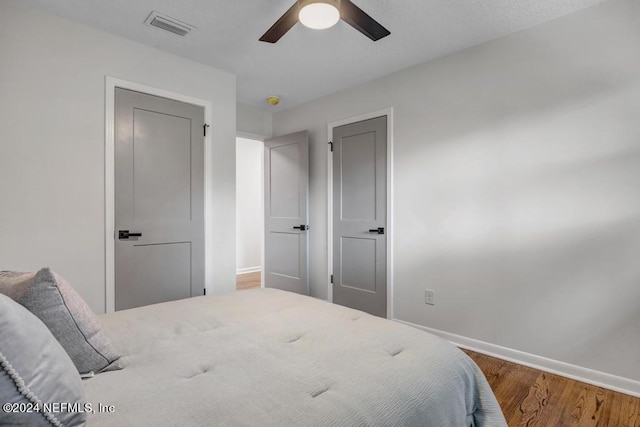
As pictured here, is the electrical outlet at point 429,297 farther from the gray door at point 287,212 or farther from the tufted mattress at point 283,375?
A: the tufted mattress at point 283,375

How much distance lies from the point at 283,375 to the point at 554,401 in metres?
1.91

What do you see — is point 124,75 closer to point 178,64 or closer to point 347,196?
point 178,64

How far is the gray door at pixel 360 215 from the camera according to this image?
3.34m

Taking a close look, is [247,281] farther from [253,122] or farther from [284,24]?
[284,24]

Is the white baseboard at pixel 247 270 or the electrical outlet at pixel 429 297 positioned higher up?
the electrical outlet at pixel 429 297

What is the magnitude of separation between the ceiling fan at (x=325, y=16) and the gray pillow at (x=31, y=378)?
1802 millimetres

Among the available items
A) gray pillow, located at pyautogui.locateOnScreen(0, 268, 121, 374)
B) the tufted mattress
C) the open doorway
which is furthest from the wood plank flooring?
the open doorway

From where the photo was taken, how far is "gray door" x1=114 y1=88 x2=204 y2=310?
2635 mm

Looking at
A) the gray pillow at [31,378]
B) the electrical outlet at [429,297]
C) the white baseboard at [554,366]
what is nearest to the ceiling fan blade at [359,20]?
the gray pillow at [31,378]

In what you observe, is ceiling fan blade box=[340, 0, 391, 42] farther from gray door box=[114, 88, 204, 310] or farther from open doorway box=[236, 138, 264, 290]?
open doorway box=[236, 138, 264, 290]

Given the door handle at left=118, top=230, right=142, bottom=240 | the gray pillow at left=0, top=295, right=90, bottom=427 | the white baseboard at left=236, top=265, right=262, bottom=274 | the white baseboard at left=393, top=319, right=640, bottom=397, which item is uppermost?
the door handle at left=118, top=230, right=142, bottom=240

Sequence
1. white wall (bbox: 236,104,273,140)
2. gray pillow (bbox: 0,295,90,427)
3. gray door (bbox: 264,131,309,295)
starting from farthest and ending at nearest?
white wall (bbox: 236,104,273,140) → gray door (bbox: 264,131,309,295) → gray pillow (bbox: 0,295,90,427)

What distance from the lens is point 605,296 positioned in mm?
2137

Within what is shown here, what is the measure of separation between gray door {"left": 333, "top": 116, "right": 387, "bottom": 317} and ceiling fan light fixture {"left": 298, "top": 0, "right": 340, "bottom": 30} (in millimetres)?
1587
